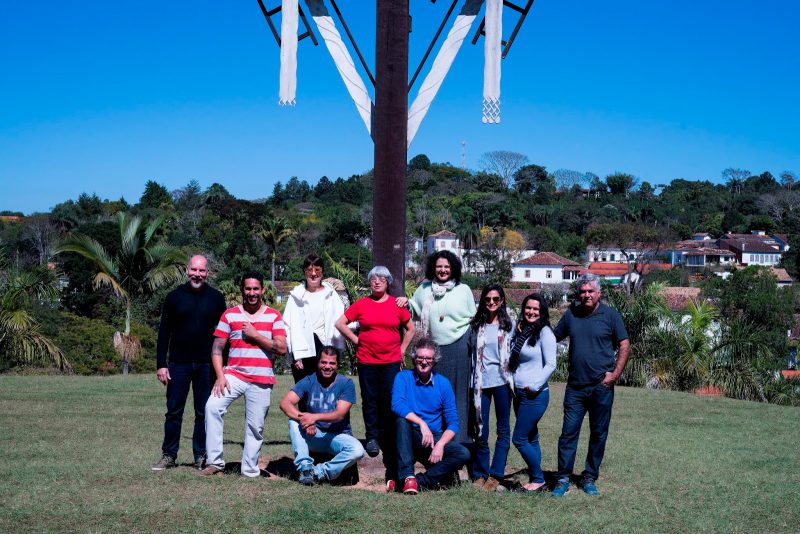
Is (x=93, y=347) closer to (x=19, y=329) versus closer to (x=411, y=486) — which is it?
(x=19, y=329)

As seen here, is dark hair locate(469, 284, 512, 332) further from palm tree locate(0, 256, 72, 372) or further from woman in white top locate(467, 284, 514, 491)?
palm tree locate(0, 256, 72, 372)

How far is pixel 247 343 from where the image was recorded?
6355 millimetres

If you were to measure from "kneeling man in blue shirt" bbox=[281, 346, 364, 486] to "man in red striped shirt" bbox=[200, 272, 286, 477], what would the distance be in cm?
27

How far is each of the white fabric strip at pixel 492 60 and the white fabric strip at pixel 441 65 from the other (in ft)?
0.52

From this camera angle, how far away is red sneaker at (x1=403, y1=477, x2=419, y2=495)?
591 cm

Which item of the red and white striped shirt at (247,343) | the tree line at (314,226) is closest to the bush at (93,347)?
the tree line at (314,226)

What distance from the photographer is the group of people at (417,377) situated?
6230 mm

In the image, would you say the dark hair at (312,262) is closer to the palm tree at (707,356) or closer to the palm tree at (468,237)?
the palm tree at (707,356)

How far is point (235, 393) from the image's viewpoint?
6.36 metres

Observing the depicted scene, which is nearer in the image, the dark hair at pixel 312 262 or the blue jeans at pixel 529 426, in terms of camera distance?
the blue jeans at pixel 529 426

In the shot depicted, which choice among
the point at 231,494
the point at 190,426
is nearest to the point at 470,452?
the point at 231,494

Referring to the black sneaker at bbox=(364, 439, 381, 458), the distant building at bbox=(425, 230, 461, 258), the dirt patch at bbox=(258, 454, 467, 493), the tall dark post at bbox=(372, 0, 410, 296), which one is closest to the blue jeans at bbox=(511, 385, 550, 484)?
the dirt patch at bbox=(258, 454, 467, 493)

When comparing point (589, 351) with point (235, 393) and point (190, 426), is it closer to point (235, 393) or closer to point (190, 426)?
point (235, 393)

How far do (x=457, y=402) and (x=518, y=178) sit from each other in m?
114
